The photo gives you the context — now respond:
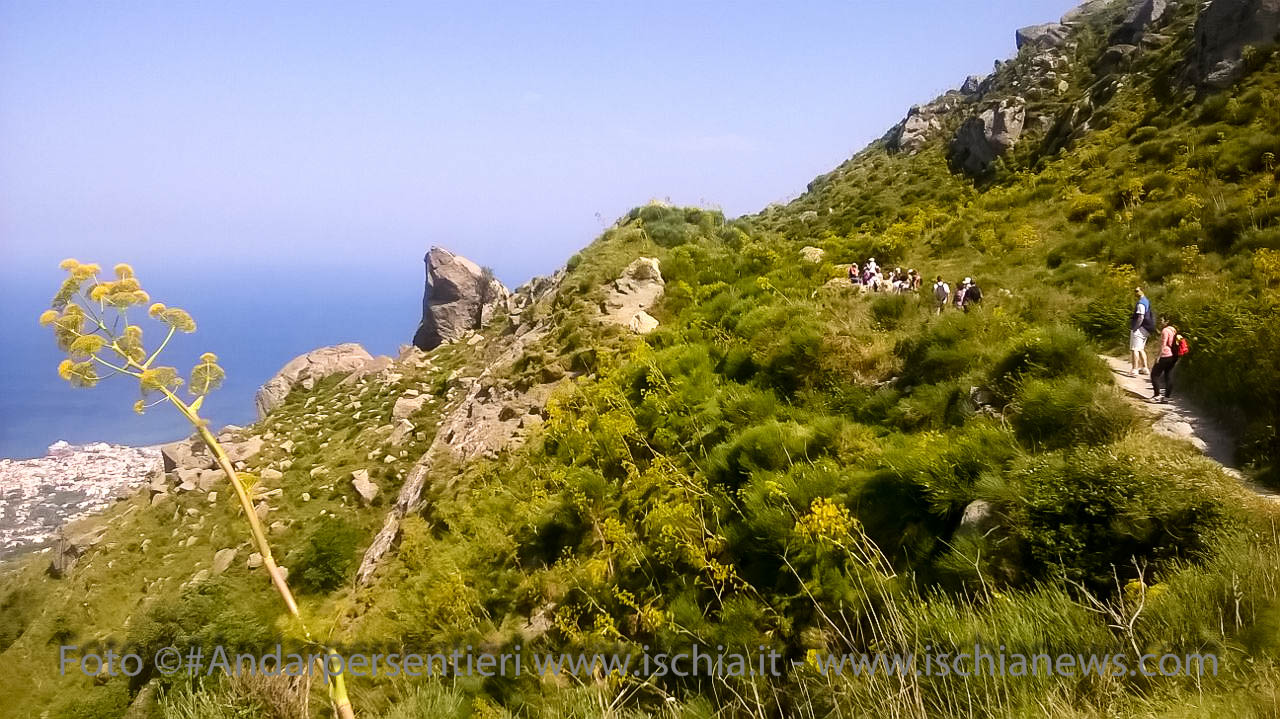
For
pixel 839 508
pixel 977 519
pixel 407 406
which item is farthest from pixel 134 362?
pixel 407 406

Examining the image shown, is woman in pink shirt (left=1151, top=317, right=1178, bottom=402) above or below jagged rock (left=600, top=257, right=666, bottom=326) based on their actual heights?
below

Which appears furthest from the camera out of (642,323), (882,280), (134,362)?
(882,280)

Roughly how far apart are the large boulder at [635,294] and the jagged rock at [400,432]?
9.53 metres

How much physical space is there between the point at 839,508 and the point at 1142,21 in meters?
45.4

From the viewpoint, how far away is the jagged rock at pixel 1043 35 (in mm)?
43281

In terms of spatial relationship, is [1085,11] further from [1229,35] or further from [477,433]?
[477,433]

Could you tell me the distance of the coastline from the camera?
1912 inches

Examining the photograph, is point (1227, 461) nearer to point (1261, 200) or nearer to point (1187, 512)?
point (1187, 512)

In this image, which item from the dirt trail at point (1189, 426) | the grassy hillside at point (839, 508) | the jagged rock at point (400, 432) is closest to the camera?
the grassy hillside at point (839, 508)

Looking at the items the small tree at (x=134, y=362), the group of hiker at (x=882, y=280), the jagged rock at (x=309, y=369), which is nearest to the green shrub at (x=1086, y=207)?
the group of hiker at (x=882, y=280)

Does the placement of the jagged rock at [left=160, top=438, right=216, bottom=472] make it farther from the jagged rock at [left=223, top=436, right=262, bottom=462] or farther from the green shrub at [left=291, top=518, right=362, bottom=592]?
the green shrub at [left=291, top=518, right=362, bottom=592]

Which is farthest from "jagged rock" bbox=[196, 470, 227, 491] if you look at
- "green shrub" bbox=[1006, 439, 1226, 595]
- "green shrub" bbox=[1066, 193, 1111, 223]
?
"green shrub" bbox=[1066, 193, 1111, 223]

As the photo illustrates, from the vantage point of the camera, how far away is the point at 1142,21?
108 feet

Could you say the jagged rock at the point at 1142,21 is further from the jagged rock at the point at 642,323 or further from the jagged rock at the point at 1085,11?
the jagged rock at the point at 642,323
